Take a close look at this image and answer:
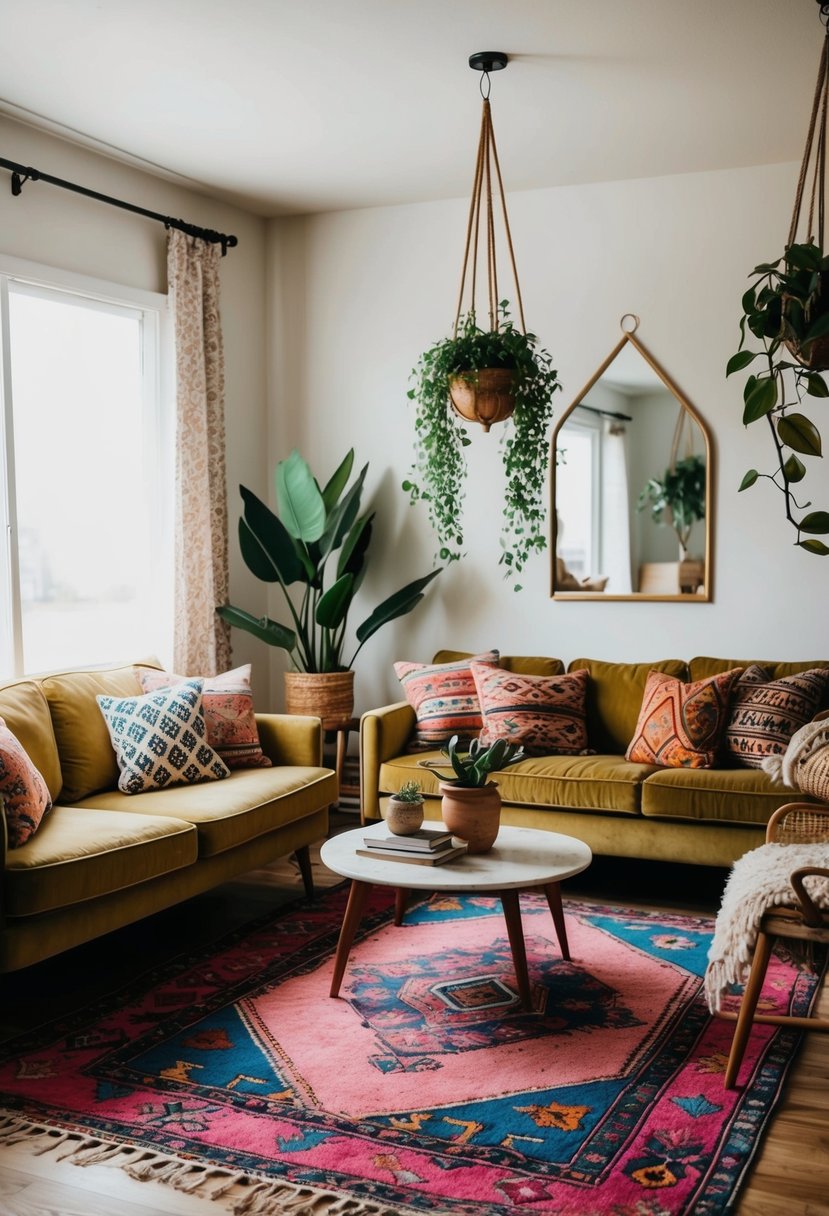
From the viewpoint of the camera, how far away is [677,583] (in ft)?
16.3

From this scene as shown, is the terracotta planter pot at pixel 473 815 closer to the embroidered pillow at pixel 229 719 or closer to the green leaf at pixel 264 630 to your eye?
the embroidered pillow at pixel 229 719

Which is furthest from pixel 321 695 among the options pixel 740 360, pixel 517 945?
pixel 740 360

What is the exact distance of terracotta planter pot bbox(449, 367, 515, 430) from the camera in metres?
3.98

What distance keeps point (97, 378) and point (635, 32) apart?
2.49m

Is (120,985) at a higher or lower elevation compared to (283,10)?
lower

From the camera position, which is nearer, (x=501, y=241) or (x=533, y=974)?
(x=533, y=974)

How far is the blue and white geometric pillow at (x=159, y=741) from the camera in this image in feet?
12.9

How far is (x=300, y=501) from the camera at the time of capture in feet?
16.7

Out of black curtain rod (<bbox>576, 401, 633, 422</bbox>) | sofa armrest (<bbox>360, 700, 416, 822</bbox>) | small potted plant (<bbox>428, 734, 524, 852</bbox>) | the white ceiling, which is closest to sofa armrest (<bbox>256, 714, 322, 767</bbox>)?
sofa armrest (<bbox>360, 700, 416, 822</bbox>)

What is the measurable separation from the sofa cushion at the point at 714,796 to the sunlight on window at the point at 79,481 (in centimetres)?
232

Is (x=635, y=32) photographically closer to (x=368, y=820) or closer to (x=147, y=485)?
(x=147, y=485)

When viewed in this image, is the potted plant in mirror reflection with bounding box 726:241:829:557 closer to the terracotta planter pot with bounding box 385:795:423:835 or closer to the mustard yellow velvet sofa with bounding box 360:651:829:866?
the mustard yellow velvet sofa with bounding box 360:651:829:866

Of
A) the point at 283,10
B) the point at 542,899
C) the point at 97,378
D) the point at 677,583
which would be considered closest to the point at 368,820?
the point at 542,899

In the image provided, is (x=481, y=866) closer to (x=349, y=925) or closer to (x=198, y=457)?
(x=349, y=925)
